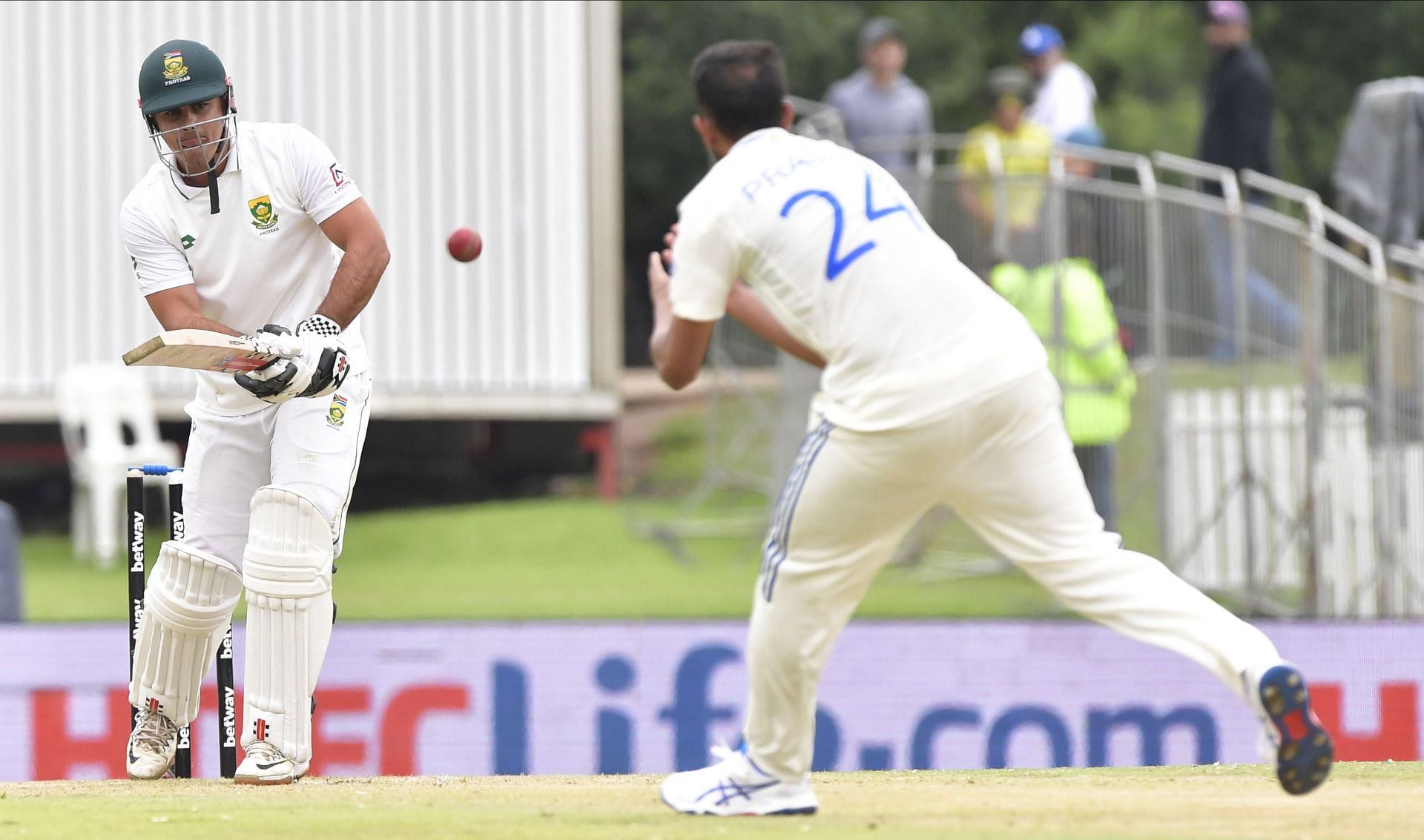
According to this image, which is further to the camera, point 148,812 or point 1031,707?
point 1031,707

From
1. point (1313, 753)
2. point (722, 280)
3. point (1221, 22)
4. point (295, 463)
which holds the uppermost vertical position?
point (1221, 22)

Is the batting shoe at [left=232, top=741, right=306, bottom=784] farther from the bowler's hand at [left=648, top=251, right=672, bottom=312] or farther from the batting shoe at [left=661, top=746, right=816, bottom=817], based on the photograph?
the bowler's hand at [left=648, top=251, right=672, bottom=312]

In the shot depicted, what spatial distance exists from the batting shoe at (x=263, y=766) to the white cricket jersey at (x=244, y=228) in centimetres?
88

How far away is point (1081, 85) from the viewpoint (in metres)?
12.6

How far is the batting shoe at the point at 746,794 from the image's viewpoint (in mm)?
4805

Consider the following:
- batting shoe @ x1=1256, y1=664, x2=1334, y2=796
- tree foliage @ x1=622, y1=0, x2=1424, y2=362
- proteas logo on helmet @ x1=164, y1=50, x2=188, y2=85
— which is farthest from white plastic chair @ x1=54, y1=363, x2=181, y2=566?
tree foliage @ x1=622, y1=0, x2=1424, y2=362

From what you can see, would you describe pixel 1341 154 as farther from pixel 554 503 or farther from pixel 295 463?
pixel 295 463

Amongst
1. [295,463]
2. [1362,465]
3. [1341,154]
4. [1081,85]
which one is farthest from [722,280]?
[1081,85]

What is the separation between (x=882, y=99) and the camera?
1259cm

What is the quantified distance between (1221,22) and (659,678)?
499cm

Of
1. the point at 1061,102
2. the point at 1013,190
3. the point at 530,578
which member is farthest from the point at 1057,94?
the point at 530,578

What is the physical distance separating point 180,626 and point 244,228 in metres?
1.12

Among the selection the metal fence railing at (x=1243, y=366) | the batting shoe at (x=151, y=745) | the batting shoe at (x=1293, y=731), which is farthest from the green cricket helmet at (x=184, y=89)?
the metal fence railing at (x=1243, y=366)

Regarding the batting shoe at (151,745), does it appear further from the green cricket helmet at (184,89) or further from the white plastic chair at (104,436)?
the white plastic chair at (104,436)
